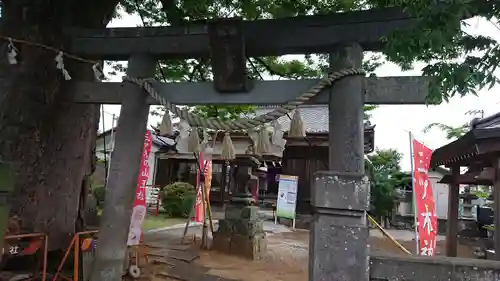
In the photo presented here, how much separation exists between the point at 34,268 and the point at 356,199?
4617 mm

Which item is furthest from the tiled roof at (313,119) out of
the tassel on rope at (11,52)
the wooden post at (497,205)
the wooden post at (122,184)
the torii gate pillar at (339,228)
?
the torii gate pillar at (339,228)

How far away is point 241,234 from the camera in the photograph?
9.44 m

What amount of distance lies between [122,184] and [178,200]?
13.4 meters

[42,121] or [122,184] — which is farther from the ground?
[42,121]

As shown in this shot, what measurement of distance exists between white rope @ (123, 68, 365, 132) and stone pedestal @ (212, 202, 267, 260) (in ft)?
18.5

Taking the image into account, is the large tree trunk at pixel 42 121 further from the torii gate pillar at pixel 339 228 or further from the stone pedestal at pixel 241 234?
the stone pedestal at pixel 241 234

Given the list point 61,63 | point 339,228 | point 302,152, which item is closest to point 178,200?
point 302,152

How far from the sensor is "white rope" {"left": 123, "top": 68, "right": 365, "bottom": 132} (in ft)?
13.1

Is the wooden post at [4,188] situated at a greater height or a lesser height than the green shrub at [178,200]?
greater

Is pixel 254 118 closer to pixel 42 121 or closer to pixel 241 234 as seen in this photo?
pixel 42 121

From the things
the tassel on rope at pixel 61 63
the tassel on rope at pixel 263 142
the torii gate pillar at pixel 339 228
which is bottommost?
the torii gate pillar at pixel 339 228

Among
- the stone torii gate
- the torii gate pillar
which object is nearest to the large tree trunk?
the stone torii gate

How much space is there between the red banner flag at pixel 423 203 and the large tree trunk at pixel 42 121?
6.01 m

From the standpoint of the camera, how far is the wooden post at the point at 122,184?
4281 millimetres
